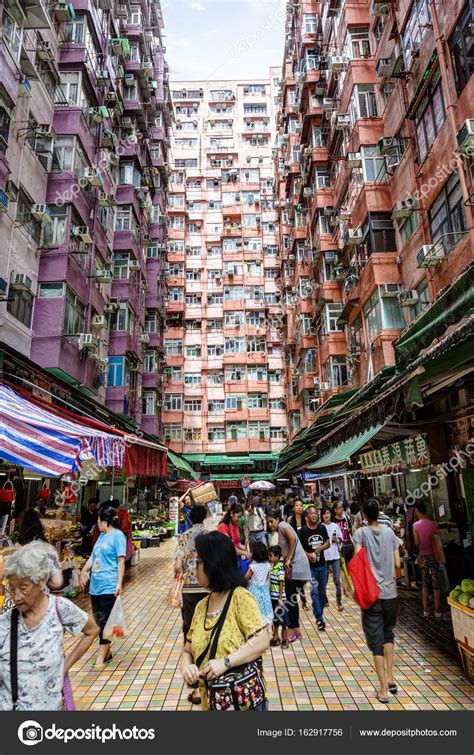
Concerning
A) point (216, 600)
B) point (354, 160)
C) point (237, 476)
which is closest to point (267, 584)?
point (216, 600)

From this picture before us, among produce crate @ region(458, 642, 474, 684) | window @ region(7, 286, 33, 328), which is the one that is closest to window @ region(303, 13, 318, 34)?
window @ region(7, 286, 33, 328)

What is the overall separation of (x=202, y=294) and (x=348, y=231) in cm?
2800

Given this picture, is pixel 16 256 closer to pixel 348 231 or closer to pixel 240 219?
pixel 348 231

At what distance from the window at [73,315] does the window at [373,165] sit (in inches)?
411

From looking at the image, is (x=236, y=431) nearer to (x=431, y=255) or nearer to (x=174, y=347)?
(x=174, y=347)

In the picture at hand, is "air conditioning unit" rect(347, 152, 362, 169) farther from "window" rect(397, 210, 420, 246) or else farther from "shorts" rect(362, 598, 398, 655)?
"shorts" rect(362, 598, 398, 655)

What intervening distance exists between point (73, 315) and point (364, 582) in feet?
44.5

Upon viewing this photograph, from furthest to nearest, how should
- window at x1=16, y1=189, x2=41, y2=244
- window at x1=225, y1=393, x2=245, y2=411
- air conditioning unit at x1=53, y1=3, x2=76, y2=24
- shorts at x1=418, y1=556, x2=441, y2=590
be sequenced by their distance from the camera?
window at x1=225, y1=393, x2=245, y2=411 → air conditioning unit at x1=53, y1=3, x2=76, y2=24 → window at x1=16, y1=189, x2=41, y2=244 → shorts at x1=418, y1=556, x2=441, y2=590

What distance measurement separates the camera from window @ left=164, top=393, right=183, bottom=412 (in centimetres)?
4156

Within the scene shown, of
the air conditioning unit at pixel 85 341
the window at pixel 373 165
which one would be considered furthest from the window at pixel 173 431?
the window at pixel 373 165

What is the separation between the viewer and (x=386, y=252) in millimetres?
15711

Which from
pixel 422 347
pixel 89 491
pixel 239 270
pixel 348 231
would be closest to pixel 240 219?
pixel 239 270

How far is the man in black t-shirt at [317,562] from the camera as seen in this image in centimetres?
761

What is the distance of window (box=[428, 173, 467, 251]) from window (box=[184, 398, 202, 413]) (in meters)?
31.3
